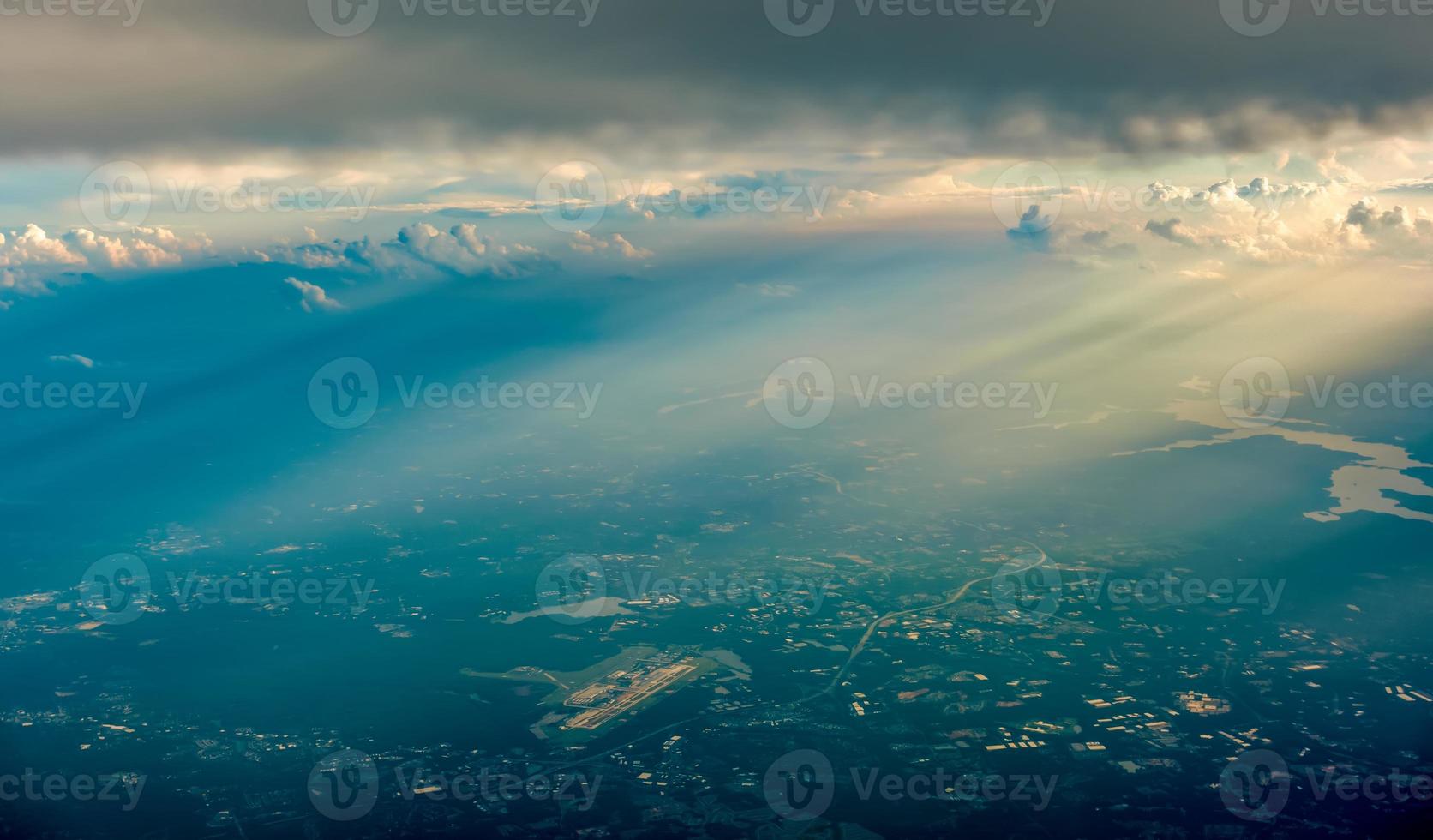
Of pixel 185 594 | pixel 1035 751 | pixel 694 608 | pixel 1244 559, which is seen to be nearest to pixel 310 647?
pixel 185 594
